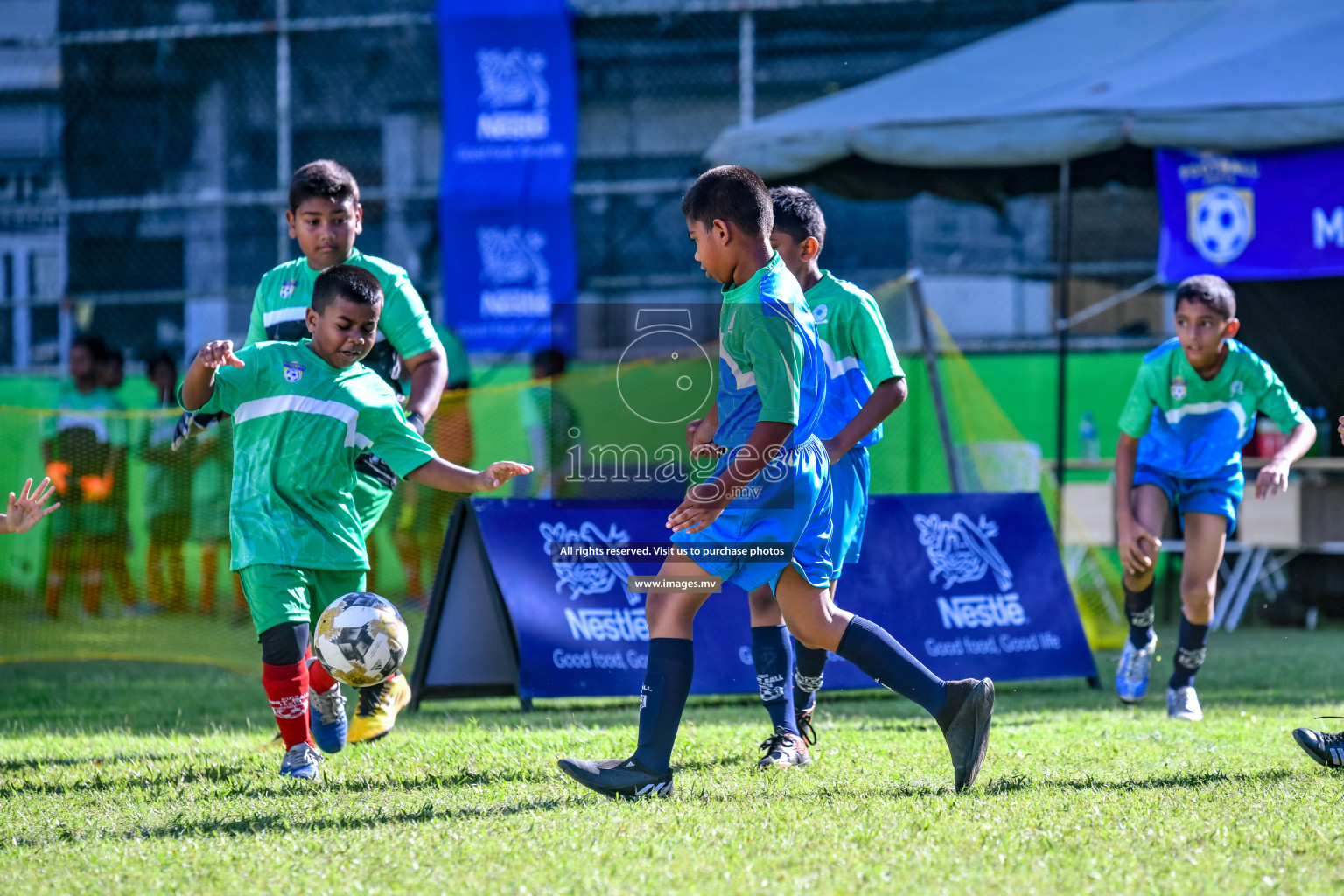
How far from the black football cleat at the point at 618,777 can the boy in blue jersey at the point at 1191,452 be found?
291cm

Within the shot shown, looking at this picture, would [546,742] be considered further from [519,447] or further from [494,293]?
[494,293]

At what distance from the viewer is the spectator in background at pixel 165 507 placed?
864 cm

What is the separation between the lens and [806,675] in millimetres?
4926

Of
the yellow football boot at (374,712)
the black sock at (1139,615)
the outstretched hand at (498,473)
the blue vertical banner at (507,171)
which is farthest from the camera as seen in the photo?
the blue vertical banner at (507,171)

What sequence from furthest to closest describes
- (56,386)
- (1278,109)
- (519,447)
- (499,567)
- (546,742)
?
(56,386)
(519,447)
(1278,109)
(499,567)
(546,742)

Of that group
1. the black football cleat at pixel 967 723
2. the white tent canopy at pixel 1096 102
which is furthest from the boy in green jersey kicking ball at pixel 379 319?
the white tent canopy at pixel 1096 102

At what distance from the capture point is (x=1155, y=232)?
12461 mm

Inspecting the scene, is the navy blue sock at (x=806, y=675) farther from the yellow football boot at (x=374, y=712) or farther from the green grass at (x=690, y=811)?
the yellow football boot at (x=374, y=712)

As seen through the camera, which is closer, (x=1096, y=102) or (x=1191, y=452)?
(x=1191, y=452)

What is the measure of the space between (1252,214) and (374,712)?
680cm

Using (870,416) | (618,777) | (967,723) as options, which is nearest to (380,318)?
(870,416)

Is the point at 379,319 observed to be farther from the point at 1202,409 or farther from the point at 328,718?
the point at 1202,409

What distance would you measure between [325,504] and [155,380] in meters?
7.53

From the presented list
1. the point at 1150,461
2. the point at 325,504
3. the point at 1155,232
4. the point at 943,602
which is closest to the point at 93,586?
the point at 325,504
